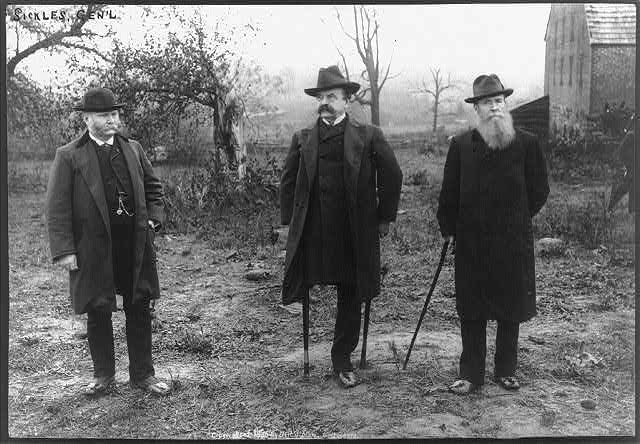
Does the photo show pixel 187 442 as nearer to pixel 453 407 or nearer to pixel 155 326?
pixel 155 326

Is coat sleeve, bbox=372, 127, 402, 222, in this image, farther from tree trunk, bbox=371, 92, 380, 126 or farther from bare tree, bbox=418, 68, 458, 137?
bare tree, bbox=418, 68, 458, 137

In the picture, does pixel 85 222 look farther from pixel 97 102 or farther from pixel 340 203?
pixel 340 203

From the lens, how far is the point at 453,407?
14.0 feet

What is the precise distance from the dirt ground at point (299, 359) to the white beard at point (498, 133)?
5.14ft

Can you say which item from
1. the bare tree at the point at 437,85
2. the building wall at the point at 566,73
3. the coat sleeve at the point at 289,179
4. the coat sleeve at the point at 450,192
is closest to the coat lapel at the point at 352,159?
the coat sleeve at the point at 289,179

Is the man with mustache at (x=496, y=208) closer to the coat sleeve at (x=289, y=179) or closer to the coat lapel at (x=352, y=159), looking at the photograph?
the coat lapel at (x=352, y=159)

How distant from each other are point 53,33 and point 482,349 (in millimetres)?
4062

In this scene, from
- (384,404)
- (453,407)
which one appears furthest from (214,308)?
(453,407)

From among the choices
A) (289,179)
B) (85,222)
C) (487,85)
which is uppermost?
(487,85)

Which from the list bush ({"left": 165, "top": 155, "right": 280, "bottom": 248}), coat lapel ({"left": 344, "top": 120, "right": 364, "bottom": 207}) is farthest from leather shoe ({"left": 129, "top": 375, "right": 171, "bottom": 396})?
coat lapel ({"left": 344, "top": 120, "right": 364, "bottom": 207})

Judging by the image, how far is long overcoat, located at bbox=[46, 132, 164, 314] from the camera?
4.12 m

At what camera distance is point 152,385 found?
14.8ft

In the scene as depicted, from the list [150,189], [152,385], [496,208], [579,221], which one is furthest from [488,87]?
[152,385]

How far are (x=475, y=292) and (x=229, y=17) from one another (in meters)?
2.89
